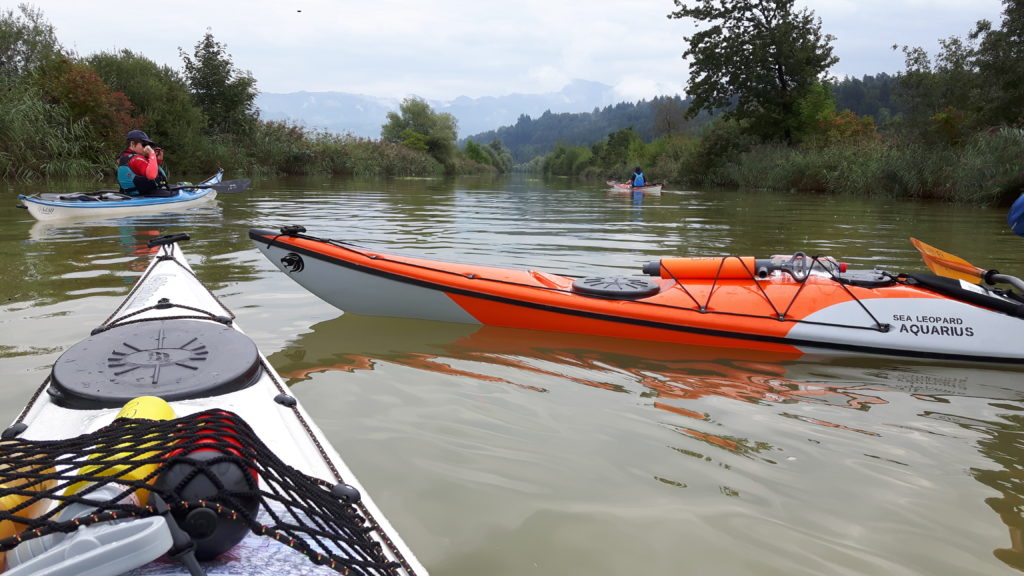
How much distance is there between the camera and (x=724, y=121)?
91.0ft

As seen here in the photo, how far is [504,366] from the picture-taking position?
3.66m

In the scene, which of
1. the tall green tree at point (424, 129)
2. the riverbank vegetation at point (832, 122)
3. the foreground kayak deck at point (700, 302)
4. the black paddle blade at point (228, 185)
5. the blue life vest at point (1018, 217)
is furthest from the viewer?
the tall green tree at point (424, 129)

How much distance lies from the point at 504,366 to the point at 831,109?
91.4 feet

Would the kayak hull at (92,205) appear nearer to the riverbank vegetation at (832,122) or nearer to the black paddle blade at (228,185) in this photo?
the black paddle blade at (228,185)

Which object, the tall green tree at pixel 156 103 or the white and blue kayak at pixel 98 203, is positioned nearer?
the white and blue kayak at pixel 98 203

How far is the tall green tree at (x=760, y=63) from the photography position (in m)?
25.9

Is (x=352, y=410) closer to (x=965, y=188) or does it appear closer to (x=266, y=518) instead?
(x=266, y=518)

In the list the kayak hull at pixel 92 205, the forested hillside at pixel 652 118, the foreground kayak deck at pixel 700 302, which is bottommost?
the foreground kayak deck at pixel 700 302

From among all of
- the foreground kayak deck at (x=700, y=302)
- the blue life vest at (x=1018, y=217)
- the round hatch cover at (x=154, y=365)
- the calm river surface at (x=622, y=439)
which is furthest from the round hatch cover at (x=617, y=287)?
the round hatch cover at (x=154, y=365)

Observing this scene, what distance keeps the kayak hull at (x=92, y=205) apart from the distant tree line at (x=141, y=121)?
8.53 metres

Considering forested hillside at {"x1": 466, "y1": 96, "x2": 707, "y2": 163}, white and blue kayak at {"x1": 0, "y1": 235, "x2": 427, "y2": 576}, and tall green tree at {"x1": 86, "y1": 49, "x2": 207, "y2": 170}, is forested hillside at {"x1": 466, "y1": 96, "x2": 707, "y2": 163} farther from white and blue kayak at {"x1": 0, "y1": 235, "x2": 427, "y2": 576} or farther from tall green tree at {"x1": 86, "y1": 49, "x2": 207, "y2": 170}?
white and blue kayak at {"x1": 0, "y1": 235, "x2": 427, "y2": 576}

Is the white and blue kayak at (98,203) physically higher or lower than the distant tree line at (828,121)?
lower

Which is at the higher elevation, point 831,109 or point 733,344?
point 831,109

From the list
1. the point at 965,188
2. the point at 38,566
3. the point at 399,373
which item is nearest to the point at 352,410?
the point at 399,373
